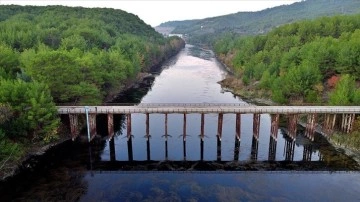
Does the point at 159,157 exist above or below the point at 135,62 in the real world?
below

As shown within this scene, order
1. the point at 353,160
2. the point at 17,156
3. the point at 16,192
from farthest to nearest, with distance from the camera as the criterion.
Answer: the point at 353,160 < the point at 17,156 < the point at 16,192

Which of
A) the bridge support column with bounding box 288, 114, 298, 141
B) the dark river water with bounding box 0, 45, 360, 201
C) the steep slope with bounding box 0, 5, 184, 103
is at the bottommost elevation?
the dark river water with bounding box 0, 45, 360, 201

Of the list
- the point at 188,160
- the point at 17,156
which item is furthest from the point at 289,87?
the point at 17,156

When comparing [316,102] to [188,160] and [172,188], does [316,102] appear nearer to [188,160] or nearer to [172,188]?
[188,160]

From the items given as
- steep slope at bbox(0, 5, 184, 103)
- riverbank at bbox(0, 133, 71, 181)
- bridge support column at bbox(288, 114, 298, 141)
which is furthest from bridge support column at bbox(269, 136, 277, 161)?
steep slope at bbox(0, 5, 184, 103)

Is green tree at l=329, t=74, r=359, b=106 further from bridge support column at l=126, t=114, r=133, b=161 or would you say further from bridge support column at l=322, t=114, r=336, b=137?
bridge support column at l=126, t=114, r=133, b=161

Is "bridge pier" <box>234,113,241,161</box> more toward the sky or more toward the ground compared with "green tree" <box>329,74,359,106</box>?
more toward the ground

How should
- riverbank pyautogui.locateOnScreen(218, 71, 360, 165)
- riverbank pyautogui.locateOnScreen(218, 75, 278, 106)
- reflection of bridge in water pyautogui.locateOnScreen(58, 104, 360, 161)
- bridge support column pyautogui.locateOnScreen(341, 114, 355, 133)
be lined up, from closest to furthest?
reflection of bridge in water pyautogui.locateOnScreen(58, 104, 360, 161)
bridge support column pyautogui.locateOnScreen(341, 114, 355, 133)
riverbank pyautogui.locateOnScreen(218, 71, 360, 165)
riverbank pyautogui.locateOnScreen(218, 75, 278, 106)

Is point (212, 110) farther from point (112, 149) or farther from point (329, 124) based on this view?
point (329, 124)
